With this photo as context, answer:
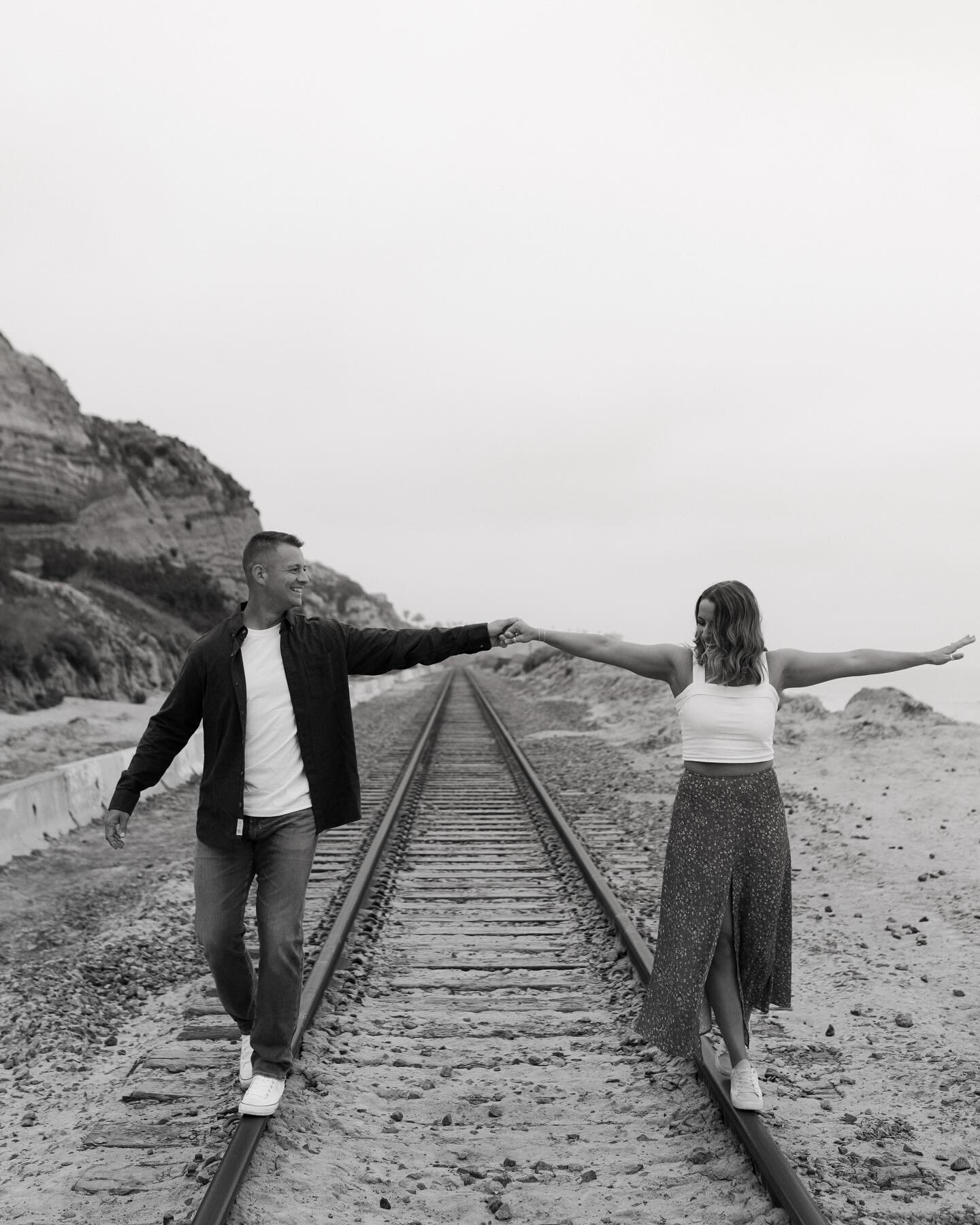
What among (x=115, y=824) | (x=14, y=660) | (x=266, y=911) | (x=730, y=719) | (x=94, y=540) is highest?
(x=94, y=540)

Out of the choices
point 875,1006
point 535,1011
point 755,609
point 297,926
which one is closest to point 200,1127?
point 297,926

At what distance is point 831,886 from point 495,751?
9.99 m

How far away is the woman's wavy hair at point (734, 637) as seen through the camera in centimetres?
355

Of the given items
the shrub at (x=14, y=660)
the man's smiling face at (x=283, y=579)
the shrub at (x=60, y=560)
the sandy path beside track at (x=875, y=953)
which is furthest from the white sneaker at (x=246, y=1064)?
the shrub at (x=60, y=560)

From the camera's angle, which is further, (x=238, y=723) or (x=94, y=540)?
(x=94, y=540)

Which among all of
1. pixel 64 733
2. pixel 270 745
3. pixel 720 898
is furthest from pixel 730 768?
pixel 64 733

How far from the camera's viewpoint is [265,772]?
3.61m

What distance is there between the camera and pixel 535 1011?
5000 millimetres

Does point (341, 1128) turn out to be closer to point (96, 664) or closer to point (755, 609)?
point (755, 609)

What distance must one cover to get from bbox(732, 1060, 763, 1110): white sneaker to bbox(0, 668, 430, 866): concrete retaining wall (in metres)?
5.00

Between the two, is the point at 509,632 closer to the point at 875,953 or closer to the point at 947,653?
the point at 947,653

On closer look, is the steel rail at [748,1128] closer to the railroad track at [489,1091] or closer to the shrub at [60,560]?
the railroad track at [489,1091]

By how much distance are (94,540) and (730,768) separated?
37.8 meters

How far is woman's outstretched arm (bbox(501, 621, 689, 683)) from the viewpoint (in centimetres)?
379
